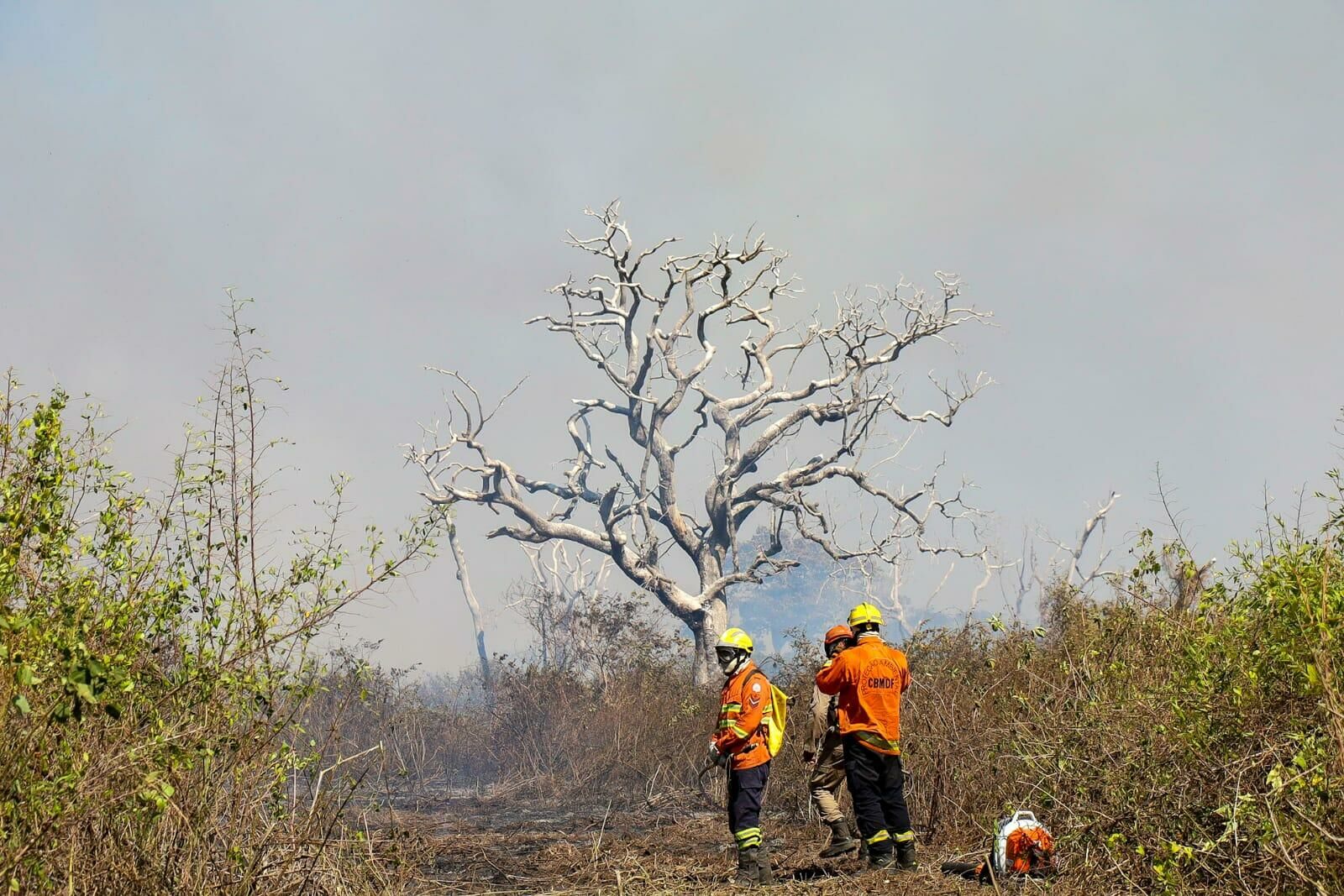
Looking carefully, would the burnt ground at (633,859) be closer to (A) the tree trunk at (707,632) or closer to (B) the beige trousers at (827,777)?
(B) the beige trousers at (827,777)

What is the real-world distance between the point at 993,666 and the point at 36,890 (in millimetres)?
8785

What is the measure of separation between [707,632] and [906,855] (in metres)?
20.5

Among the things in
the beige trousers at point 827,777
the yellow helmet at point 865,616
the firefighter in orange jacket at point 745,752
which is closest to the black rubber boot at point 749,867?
the firefighter in orange jacket at point 745,752

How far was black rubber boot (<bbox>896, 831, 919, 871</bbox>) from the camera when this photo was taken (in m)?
8.26

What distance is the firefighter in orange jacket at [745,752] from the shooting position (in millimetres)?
8492

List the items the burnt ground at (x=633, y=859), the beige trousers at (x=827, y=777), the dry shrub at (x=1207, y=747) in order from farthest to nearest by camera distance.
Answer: the beige trousers at (x=827, y=777) → the burnt ground at (x=633, y=859) → the dry shrub at (x=1207, y=747)

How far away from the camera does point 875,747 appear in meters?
8.28

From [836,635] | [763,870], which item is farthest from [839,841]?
[836,635]

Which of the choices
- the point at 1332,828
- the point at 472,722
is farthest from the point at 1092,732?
the point at 472,722

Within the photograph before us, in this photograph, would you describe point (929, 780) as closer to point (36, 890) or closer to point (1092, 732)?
point (1092, 732)

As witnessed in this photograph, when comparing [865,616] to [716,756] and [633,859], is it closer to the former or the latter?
[716,756]

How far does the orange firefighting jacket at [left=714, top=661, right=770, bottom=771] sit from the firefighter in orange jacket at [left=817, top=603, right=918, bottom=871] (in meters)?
0.58

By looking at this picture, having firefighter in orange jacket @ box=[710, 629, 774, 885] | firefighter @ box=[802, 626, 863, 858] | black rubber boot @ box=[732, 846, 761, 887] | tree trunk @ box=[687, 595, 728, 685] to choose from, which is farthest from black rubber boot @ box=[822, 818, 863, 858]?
tree trunk @ box=[687, 595, 728, 685]

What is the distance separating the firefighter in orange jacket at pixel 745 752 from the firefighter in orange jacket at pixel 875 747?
604 mm
